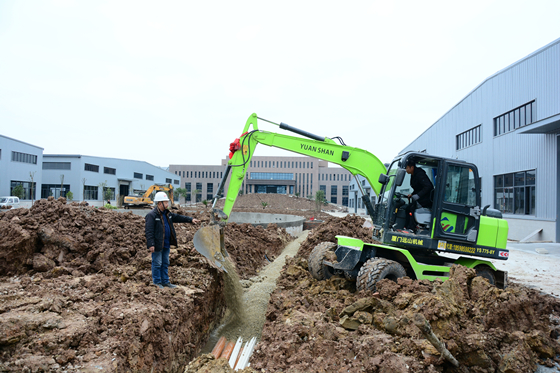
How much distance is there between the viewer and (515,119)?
17453 millimetres

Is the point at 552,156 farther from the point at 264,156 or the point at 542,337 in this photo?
the point at 264,156

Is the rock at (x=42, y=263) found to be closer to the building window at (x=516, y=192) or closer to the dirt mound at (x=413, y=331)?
the dirt mound at (x=413, y=331)

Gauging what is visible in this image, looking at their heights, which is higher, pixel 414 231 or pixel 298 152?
pixel 298 152

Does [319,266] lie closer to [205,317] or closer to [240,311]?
[240,311]

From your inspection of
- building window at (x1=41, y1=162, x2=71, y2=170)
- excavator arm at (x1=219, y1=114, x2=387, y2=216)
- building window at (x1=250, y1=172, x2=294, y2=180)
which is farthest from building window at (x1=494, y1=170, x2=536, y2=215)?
building window at (x1=250, y1=172, x2=294, y2=180)

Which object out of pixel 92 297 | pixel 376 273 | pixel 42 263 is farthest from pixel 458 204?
pixel 42 263

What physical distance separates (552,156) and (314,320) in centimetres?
1668

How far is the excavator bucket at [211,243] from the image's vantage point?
5.78 meters

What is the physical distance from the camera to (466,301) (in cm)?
436

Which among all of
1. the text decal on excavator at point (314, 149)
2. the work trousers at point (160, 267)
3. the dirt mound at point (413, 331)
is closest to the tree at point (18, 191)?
the work trousers at point (160, 267)

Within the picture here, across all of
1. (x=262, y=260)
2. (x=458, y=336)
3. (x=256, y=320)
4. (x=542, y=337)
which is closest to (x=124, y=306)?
(x=256, y=320)

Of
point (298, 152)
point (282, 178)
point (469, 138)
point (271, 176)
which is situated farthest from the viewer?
point (271, 176)

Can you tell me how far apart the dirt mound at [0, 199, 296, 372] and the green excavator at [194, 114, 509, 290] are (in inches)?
42.9

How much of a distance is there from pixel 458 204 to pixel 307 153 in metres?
2.98
